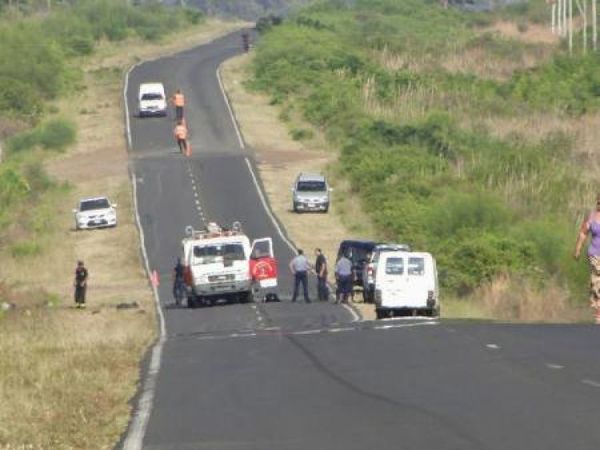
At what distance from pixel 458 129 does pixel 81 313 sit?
48.4m

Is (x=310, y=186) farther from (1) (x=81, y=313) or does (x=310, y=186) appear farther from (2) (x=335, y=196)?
(1) (x=81, y=313)

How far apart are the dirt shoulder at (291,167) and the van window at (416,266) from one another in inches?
61.1

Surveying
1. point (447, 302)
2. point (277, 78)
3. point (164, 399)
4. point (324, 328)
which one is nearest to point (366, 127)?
point (277, 78)

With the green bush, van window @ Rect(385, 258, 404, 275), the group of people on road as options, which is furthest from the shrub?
van window @ Rect(385, 258, 404, 275)

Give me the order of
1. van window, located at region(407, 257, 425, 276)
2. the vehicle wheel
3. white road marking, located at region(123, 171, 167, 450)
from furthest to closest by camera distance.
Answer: the vehicle wheel → van window, located at region(407, 257, 425, 276) → white road marking, located at region(123, 171, 167, 450)

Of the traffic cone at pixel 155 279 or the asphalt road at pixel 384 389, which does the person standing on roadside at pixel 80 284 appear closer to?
the traffic cone at pixel 155 279

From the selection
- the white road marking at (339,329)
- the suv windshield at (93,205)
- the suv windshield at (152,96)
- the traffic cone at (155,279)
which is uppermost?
the white road marking at (339,329)

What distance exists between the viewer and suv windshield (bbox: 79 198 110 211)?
233ft

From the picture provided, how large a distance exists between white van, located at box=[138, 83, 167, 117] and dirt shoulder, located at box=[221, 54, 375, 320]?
4.69 m

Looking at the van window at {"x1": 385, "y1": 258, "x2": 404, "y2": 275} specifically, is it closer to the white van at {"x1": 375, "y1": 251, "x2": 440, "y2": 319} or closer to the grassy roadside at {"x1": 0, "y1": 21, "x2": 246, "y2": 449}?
the white van at {"x1": 375, "y1": 251, "x2": 440, "y2": 319}

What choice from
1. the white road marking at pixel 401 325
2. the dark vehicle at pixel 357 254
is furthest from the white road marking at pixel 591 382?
the dark vehicle at pixel 357 254

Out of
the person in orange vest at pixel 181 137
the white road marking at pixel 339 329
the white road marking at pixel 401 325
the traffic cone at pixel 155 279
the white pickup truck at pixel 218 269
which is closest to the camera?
the white road marking at pixel 401 325

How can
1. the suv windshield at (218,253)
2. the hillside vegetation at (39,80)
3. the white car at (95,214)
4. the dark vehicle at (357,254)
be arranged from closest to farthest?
the suv windshield at (218,253) → the dark vehicle at (357,254) → the white car at (95,214) → the hillside vegetation at (39,80)

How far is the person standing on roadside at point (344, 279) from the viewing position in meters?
44.2
